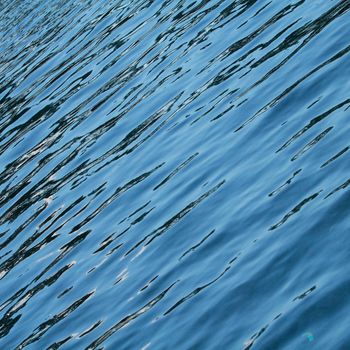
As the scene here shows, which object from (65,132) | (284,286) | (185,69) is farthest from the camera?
(65,132)

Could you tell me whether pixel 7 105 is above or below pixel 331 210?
above

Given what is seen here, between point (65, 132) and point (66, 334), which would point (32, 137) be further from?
point (66, 334)

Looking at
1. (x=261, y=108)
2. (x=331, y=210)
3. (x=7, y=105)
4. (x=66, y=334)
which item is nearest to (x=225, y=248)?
(x=331, y=210)

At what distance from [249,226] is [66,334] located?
140 inches

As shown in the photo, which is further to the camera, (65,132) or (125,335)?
(65,132)

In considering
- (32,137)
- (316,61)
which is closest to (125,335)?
(316,61)

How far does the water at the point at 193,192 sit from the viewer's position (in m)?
11.8

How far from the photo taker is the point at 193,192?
1588 centimetres

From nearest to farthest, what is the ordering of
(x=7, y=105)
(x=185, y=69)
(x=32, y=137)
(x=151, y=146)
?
(x=151, y=146)
(x=185, y=69)
(x=32, y=137)
(x=7, y=105)

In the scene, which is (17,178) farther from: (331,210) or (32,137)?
(331,210)

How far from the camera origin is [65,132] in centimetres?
2441

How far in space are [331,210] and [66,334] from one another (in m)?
4.91

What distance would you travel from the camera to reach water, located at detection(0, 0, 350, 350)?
464 inches

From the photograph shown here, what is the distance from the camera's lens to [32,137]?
85.4ft
